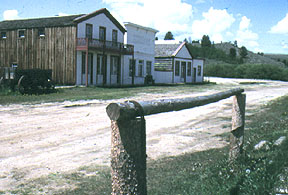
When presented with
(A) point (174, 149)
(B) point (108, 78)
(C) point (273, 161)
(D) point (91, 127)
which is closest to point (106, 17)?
(B) point (108, 78)

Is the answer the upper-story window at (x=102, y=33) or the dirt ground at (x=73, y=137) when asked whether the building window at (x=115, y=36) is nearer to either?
the upper-story window at (x=102, y=33)

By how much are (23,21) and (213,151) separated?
28.7m

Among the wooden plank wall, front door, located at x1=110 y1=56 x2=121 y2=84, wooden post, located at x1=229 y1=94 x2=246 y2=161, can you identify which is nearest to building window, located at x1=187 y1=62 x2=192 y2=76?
front door, located at x1=110 y1=56 x2=121 y2=84

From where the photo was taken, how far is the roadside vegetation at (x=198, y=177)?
409cm

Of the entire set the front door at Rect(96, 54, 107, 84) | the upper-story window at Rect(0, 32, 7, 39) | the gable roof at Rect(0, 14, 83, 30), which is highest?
the gable roof at Rect(0, 14, 83, 30)

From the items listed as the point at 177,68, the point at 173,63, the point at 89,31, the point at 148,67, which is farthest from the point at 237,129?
the point at 177,68

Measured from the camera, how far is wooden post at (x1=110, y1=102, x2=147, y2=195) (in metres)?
2.62

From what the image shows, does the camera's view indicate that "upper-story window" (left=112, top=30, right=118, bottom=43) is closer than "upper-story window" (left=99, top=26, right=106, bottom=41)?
No

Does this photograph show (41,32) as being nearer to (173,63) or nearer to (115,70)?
(115,70)

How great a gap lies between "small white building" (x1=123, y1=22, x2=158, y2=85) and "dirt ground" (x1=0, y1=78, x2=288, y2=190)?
69.0 ft

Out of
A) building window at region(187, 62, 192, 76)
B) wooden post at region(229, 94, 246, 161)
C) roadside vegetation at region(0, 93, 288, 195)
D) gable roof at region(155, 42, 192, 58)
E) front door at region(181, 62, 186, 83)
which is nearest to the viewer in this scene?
roadside vegetation at region(0, 93, 288, 195)

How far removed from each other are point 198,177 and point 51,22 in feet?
87.2

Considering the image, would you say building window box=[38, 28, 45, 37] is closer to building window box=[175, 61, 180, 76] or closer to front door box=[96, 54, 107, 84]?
front door box=[96, 54, 107, 84]

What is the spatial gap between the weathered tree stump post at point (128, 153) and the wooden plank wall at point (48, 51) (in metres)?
25.6
